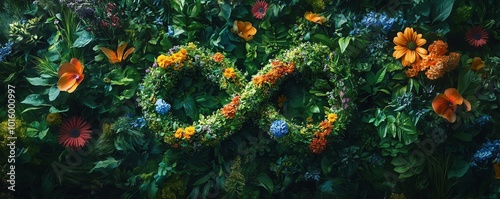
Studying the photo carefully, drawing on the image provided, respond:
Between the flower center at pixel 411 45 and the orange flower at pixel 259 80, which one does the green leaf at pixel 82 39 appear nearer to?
the orange flower at pixel 259 80

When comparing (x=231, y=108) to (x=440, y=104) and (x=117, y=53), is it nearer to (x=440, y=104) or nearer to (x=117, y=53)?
(x=117, y=53)

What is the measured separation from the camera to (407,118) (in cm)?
282

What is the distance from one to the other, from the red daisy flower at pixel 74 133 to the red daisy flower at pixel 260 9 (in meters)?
1.03

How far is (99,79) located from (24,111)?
1.33 ft

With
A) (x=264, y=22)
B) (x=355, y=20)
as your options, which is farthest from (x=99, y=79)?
(x=355, y=20)

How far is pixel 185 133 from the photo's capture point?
9.67 feet

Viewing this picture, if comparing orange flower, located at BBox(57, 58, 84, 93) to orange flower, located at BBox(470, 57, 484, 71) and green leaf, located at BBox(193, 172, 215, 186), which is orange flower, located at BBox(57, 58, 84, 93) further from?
orange flower, located at BBox(470, 57, 484, 71)

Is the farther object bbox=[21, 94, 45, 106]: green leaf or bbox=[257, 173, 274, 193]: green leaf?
bbox=[21, 94, 45, 106]: green leaf

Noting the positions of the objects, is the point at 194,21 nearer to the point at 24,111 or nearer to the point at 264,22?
the point at 264,22

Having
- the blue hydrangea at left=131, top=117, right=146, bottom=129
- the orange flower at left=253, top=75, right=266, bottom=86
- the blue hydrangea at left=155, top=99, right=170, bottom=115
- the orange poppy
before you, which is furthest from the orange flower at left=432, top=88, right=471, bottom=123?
the orange poppy

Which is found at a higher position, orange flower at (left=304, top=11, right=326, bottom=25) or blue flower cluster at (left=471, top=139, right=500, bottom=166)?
orange flower at (left=304, top=11, right=326, bottom=25)

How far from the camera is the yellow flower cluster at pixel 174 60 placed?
298 cm

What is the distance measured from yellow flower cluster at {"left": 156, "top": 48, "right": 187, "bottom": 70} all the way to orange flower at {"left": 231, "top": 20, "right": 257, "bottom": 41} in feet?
0.92

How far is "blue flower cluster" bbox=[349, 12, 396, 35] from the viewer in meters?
2.88
